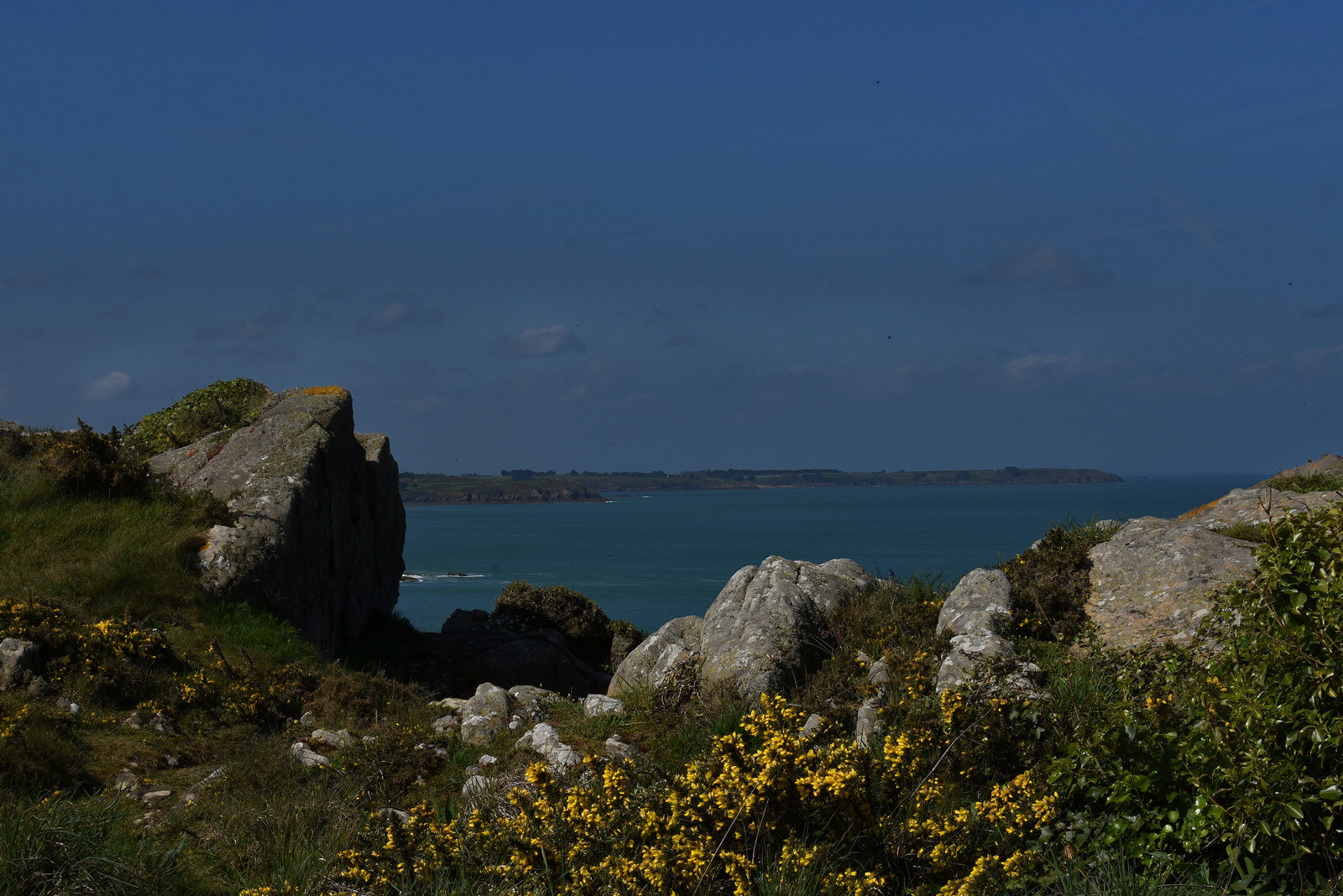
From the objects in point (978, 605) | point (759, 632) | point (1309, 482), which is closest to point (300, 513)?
point (759, 632)

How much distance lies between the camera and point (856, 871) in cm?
532

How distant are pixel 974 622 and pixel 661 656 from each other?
4080 mm

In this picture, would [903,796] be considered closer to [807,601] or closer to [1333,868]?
[1333,868]

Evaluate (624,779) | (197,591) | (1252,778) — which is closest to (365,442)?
(197,591)

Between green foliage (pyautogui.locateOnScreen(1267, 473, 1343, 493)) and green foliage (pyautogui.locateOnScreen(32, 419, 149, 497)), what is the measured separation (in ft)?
60.9

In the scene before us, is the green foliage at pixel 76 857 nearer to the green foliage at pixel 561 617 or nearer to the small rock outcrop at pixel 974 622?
the small rock outcrop at pixel 974 622

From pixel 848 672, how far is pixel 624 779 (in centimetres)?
529

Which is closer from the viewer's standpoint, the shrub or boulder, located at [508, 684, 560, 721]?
boulder, located at [508, 684, 560, 721]

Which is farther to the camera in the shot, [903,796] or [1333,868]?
[903,796]

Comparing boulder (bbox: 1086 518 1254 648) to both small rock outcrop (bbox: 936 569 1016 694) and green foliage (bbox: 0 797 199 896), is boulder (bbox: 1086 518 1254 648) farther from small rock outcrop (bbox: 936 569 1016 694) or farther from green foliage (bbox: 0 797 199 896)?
green foliage (bbox: 0 797 199 896)

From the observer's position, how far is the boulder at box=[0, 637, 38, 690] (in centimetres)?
973

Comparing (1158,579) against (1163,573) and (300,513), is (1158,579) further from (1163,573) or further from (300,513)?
(300,513)

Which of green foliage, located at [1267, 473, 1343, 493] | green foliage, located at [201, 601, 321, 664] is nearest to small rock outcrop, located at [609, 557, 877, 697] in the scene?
green foliage, located at [201, 601, 321, 664]

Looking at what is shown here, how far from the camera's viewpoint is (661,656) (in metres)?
12.0
